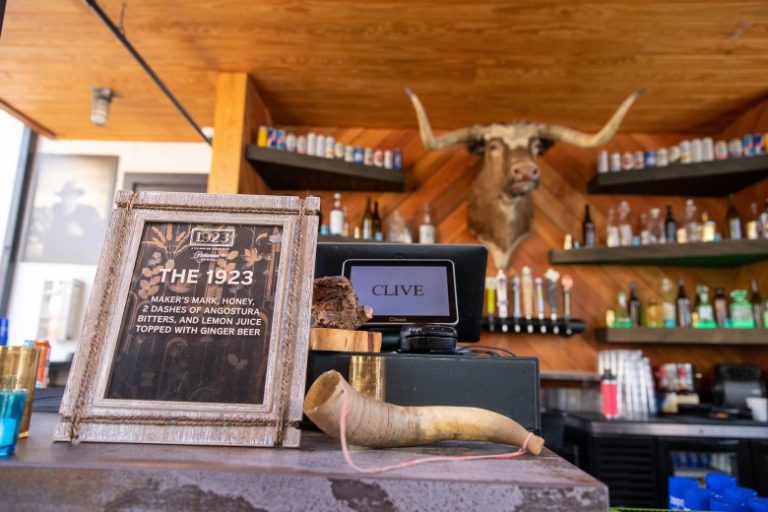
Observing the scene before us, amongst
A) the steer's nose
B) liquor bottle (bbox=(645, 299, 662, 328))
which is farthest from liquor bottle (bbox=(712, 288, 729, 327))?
the steer's nose

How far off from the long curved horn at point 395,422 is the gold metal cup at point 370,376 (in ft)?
0.40

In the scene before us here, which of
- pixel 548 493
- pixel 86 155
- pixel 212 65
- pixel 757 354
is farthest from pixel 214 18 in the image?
pixel 757 354

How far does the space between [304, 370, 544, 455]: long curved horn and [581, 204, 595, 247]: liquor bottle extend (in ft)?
10.6

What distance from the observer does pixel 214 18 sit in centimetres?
275

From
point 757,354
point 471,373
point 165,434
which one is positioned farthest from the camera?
point 757,354

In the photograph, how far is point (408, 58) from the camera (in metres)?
3.06

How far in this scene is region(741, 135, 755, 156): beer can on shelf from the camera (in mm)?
3330

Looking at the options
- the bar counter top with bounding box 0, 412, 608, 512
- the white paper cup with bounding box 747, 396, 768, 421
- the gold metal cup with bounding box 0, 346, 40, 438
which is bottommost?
the white paper cup with bounding box 747, 396, 768, 421

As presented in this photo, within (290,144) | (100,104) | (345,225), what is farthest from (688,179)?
(100,104)

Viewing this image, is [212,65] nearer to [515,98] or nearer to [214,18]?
[214,18]

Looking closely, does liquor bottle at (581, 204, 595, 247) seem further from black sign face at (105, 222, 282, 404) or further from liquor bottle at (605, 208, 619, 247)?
black sign face at (105, 222, 282, 404)

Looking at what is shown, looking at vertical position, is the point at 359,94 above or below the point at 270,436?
above

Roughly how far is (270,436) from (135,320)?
0.81 feet

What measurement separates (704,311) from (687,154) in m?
1.07
